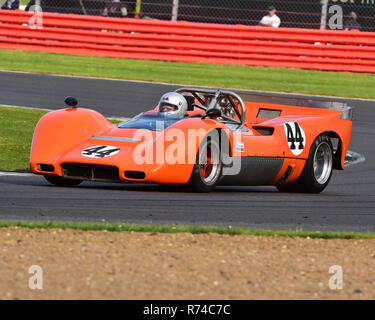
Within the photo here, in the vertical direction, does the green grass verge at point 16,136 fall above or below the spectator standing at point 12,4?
below

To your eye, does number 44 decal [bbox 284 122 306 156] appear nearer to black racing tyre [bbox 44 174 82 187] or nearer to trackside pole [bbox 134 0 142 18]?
black racing tyre [bbox 44 174 82 187]

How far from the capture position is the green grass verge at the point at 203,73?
1817 centimetres

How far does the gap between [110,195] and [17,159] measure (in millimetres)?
2438

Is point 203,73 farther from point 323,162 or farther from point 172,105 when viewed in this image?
point 172,105

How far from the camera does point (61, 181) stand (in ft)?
28.8

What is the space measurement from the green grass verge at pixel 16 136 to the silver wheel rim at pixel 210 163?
226cm

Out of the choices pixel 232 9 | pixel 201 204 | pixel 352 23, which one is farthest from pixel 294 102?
pixel 232 9

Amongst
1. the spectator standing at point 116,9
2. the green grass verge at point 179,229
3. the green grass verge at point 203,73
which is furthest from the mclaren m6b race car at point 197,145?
the spectator standing at point 116,9

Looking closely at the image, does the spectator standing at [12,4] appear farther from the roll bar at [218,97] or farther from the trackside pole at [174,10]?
the roll bar at [218,97]

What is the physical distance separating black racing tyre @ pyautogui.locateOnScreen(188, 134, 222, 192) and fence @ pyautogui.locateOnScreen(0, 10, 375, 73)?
1153cm

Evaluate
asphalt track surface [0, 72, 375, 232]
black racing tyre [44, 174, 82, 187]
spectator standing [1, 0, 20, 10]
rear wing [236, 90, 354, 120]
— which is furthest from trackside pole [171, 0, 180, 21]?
black racing tyre [44, 174, 82, 187]

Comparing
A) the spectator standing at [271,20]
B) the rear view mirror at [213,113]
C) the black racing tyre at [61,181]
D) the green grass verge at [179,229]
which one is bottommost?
the black racing tyre at [61,181]

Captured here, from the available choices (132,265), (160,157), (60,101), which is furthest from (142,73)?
(132,265)
